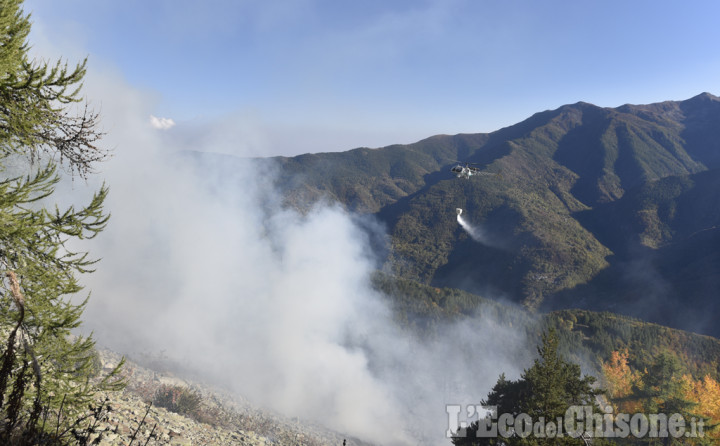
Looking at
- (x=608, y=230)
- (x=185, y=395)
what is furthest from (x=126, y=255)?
(x=608, y=230)

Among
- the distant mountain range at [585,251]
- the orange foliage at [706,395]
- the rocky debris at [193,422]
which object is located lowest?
the rocky debris at [193,422]

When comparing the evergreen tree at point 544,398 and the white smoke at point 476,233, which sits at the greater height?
the white smoke at point 476,233

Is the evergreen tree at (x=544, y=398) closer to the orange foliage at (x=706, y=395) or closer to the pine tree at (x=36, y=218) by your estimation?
the pine tree at (x=36, y=218)

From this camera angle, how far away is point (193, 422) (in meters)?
16.0

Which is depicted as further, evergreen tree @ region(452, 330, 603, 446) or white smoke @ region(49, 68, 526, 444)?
white smoke @ region(49, 68, 526, 444)

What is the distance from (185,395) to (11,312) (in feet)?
55.3

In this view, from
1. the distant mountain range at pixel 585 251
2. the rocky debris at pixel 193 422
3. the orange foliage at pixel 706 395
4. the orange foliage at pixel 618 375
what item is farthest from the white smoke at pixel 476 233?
the rocky debris at pixel 193 422

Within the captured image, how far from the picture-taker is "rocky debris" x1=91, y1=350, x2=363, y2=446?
1134 cm

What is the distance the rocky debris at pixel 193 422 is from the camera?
11336mm

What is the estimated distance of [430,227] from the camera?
18638cm

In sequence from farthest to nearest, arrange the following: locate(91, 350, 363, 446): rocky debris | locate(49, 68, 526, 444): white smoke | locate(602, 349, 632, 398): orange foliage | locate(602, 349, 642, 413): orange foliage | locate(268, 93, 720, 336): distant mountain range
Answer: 1. locate(268, 93, 720, 336): distant mountain range
2. locate(602, 349, 632, 398): orange foliage
3. locate(602, 349, 642, 413): orange foliage
4. locate(49, 68, 526, 444): white smoke
5. locate(91, 350, 363, 446): rocky debris

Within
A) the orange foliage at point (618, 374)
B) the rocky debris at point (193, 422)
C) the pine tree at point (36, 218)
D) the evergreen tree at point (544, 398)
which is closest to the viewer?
the pine tree at point (36, 218)

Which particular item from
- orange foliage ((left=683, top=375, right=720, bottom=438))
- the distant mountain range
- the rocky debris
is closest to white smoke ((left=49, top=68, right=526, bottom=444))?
the rocky debris

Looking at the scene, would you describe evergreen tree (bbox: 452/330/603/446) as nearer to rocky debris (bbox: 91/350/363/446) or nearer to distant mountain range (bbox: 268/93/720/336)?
rocky debris (bbox: 91/350/363/446)
